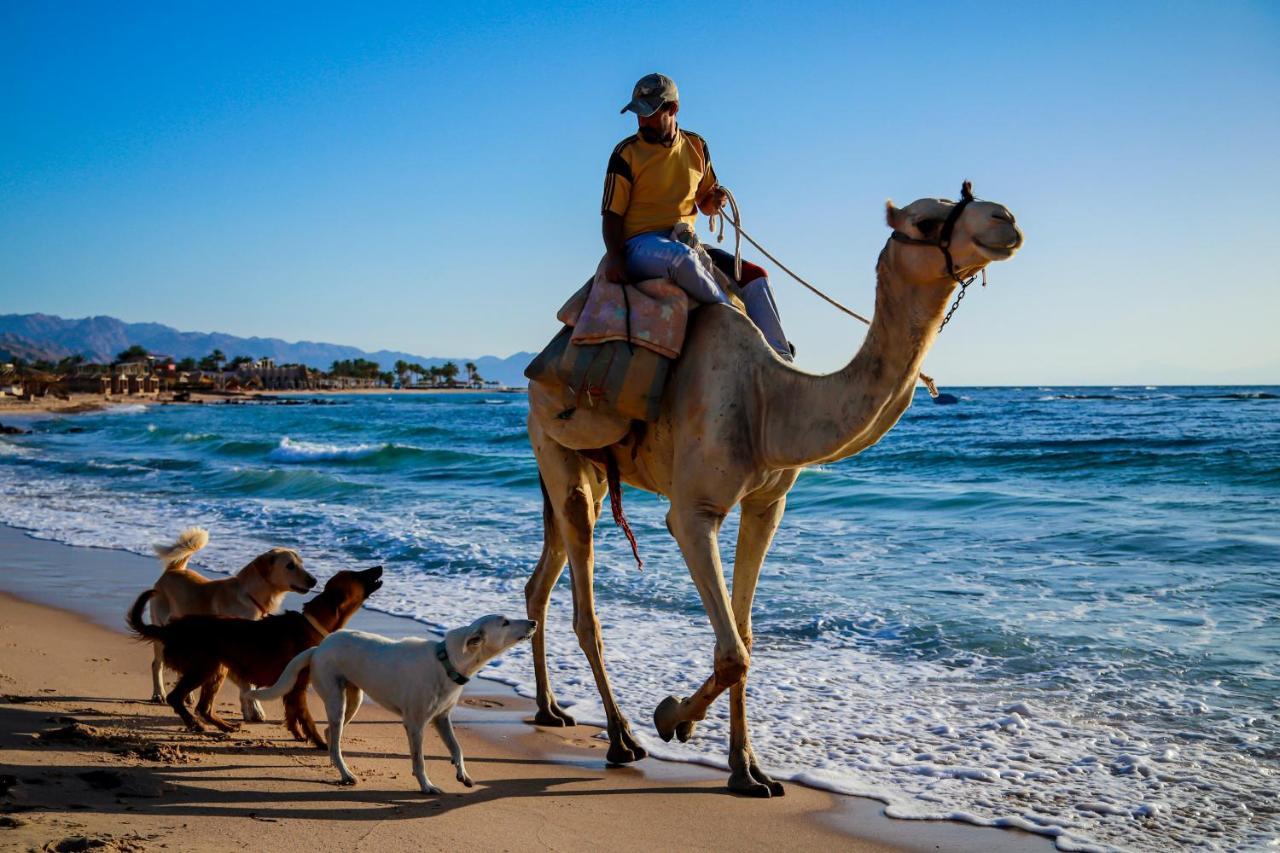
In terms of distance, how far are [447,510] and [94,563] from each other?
7.02 m

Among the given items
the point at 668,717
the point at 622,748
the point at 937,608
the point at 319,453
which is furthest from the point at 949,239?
the point at 319,453

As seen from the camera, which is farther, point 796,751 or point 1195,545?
point 1195,545

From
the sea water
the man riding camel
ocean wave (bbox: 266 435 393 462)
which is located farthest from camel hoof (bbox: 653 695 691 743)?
ocean wave (bbox: 266 435 393 462)

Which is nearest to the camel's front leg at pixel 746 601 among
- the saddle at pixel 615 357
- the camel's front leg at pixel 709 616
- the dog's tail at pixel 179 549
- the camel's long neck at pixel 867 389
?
the camel's front leg at pixel 709 616

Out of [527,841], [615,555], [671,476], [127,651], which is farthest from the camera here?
[615,555]

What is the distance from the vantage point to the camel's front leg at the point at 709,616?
17.1 ft

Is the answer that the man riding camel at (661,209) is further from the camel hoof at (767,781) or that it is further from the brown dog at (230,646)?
the brown dog at (230,646)

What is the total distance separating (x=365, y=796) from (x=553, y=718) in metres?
1.89

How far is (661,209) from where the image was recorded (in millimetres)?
6258

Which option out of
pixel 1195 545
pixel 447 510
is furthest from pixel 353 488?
pixel 1195 545

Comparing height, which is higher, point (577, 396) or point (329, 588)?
point (577, 396)

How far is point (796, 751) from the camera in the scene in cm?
640

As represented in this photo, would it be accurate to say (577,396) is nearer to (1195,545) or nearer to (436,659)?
(436,659)

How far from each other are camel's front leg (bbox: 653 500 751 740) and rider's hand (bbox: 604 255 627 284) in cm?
130
